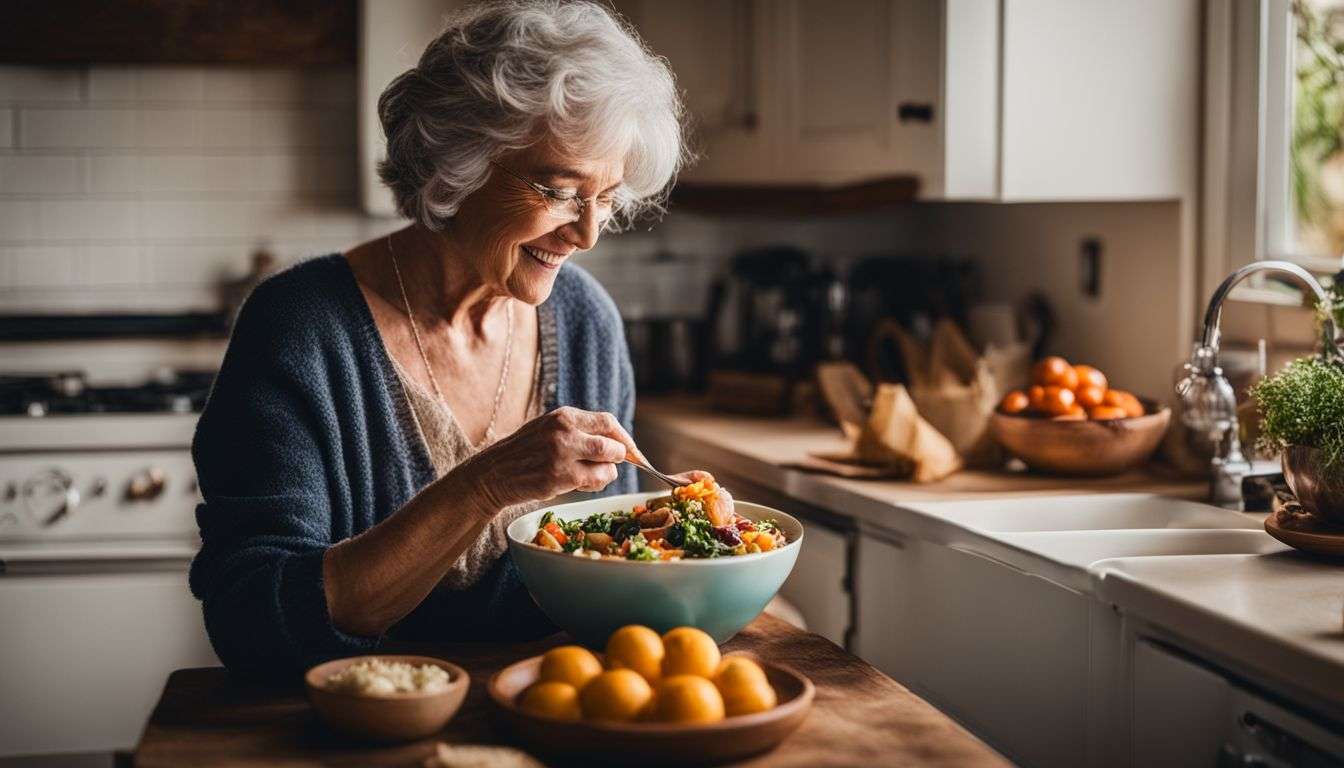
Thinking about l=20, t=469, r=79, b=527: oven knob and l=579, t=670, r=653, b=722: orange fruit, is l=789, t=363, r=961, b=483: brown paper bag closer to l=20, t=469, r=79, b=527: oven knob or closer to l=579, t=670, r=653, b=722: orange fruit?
l=579, t=670, r=653, b=722: orange fruit

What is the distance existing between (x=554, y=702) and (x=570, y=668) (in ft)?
0.15

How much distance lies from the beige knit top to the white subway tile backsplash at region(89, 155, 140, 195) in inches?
78.8

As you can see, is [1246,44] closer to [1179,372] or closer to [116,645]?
[1179,372]

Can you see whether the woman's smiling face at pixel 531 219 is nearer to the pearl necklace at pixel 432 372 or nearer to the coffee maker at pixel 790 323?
the pearl necklace at pixel 432 372

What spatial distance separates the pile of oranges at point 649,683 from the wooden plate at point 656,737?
0.04 ft

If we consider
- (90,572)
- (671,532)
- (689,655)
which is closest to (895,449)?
(671,532)

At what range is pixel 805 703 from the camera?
3.88 ft

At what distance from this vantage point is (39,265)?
135 inches

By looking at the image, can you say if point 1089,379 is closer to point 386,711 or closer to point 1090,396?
point 1090,396

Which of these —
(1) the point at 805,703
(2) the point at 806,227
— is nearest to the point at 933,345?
(2) the point at 806,227

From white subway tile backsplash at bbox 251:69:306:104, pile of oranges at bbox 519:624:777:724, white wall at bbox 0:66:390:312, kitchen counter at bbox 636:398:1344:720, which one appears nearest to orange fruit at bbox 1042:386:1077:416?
kitchen counter at bbox 636:398:1344:720

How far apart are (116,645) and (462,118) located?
1.77m

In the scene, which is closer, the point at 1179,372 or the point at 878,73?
the point at 1179,372

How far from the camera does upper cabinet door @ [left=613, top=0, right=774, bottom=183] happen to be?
3338 millimetres
